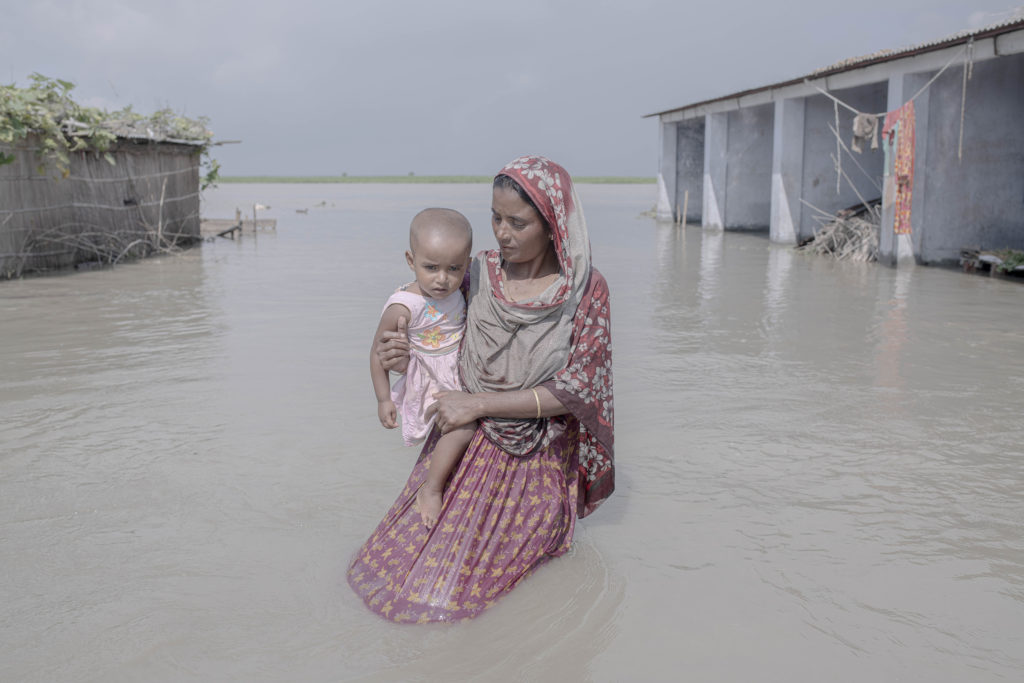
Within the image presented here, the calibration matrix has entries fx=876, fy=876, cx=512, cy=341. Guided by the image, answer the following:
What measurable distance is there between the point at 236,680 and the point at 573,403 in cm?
127

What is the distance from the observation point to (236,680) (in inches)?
99.3

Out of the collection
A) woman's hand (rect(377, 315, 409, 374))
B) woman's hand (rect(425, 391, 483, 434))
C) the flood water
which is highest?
woman's hand (rect(377, 315, 409, 374))

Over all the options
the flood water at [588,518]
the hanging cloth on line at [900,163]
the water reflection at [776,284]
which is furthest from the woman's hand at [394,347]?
the hanging cloth on line at [900,163]

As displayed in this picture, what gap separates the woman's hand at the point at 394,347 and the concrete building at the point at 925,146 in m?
9.62

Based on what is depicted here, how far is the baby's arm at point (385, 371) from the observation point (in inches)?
108

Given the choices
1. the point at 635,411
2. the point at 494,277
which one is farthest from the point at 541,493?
the point at 635,411

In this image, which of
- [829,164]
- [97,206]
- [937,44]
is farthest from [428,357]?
[829,164]

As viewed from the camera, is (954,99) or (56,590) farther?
(954,99)

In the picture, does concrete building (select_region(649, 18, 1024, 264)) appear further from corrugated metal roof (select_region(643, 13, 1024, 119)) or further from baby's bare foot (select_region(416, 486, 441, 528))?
baby's bare foot (select_region(416, 486, 441, 528))

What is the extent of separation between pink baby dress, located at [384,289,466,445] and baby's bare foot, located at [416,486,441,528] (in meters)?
0.22

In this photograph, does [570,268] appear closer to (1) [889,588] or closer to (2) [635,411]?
(1) [889,588]

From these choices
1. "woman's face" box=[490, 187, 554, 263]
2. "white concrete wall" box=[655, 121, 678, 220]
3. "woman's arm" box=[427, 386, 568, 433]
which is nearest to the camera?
"woman's face" box=[490, 187, 554, 263]

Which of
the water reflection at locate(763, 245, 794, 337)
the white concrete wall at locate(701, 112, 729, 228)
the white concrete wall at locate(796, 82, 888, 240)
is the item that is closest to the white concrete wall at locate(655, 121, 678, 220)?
the white concrete wall at locate(701, 112, 729, 228)

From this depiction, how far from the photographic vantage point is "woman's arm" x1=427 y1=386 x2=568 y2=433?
2660mm
